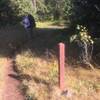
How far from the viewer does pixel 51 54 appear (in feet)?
50.2

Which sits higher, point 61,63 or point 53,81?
point 61,63

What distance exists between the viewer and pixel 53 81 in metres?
11.5

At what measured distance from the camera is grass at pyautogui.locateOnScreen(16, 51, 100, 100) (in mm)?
10320

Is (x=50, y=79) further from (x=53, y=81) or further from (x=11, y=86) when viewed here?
(x=11, y=86)

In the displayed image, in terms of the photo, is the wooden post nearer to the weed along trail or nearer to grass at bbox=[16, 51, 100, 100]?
grass at bbox=[16, 51, 100, 100]

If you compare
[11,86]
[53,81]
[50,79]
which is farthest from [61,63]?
[11,86]

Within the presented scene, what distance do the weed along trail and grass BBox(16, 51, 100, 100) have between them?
0.26 metres

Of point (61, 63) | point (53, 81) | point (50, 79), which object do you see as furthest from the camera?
point (50, 79)

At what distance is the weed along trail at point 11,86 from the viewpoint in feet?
36.3

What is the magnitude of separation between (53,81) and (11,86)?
4.86 feet

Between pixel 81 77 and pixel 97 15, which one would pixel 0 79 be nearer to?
pixel 81 77

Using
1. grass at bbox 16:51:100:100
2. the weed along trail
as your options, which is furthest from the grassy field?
the weed along trail

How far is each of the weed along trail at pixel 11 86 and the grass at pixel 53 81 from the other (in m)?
0.26

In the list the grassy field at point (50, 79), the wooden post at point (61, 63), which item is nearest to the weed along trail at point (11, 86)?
the grassy field at point (50, 79)
